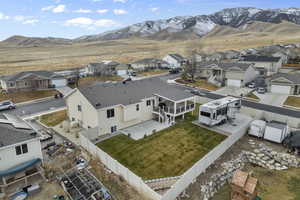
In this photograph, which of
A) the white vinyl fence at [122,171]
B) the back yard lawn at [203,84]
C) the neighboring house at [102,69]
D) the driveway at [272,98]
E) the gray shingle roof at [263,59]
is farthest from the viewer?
the neighboring house at [102,69]

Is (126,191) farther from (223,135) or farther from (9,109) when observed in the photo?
(9,109)

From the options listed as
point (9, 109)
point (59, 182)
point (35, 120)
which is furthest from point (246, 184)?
point (9, 109)

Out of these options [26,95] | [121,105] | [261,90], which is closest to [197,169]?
[121,105]

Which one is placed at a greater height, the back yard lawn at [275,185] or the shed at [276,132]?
the shed at [276,132]

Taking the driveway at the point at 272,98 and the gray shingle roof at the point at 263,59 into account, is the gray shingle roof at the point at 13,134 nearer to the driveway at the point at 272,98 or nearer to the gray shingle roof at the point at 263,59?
the driveway at the point at 272,98

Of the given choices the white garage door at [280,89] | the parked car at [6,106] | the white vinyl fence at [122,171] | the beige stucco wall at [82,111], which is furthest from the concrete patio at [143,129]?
the white garage door at [280,89]

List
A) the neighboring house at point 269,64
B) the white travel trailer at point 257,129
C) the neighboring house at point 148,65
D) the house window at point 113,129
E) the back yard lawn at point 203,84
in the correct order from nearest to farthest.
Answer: the white travel trailer at point 257,129, the house window at point 113,129, the back yard lawn at point 203,84, the neighboring house at point 269,64, the neighboring house at point 148,65

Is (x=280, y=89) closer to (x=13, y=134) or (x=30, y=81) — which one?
(x=13, y=134)
